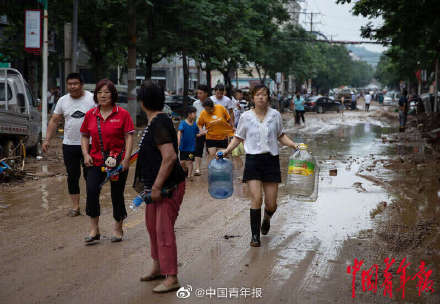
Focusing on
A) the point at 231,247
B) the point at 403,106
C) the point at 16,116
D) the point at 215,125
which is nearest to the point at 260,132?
the point at 231,247

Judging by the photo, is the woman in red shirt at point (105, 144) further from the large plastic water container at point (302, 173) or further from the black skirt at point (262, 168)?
the large plastic water container at point (302, 173)

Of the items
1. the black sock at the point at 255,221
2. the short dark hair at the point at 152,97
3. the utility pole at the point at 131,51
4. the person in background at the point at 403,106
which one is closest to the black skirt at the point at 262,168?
the black sock at the point at 255,221

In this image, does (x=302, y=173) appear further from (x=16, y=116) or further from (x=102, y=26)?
(x=102, y=26)

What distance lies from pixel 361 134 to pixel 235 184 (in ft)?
51.7

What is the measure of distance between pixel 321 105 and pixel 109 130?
4590cm

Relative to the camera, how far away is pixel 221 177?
7312 millimetres

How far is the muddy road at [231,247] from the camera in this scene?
5105 mm

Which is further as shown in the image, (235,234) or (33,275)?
(235,234)

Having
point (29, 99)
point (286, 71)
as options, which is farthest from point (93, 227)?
point (286, 71)

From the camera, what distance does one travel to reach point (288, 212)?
8.77 metres

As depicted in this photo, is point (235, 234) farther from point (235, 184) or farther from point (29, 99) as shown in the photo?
point (29, 99)

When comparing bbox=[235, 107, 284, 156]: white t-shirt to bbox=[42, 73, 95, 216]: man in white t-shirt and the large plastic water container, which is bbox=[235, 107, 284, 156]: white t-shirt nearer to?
the large plastic water container

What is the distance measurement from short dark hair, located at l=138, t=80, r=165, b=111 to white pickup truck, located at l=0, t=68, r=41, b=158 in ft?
26.3

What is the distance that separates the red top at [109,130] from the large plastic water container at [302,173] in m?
1.98
